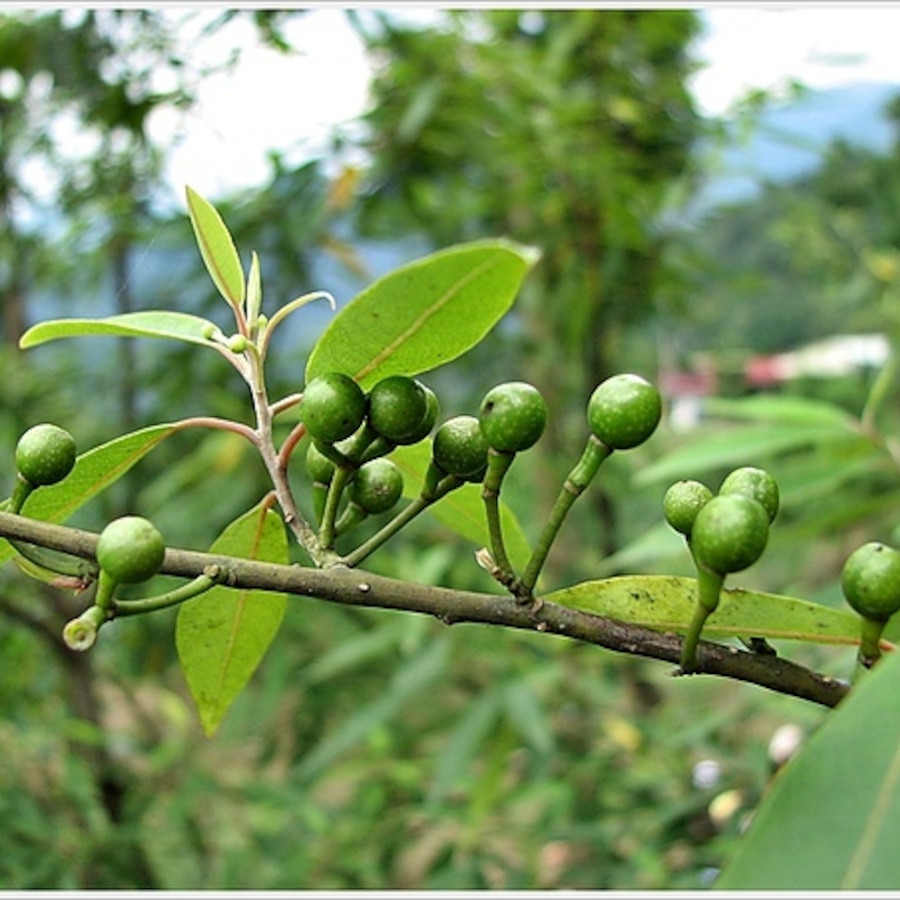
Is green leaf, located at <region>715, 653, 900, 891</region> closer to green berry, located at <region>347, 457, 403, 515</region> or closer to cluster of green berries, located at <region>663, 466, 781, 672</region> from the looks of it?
cluster of green berries, located at <region>663, 466, 781, 672</region>

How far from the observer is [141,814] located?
2422 mm

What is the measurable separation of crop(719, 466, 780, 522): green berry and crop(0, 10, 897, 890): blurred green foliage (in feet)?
3.85

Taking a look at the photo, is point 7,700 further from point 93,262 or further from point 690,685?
point 690,685

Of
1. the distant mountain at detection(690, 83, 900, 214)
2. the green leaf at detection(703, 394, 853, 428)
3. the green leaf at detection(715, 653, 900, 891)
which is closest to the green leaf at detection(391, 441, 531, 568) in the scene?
the green leaf at detection(715, 653, 900, 891)

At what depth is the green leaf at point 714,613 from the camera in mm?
637

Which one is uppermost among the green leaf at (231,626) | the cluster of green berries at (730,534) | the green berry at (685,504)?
the cluster of green berries at (730,534)

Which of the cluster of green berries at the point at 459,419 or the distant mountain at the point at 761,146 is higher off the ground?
the cluster of green berries at the point at 459,419

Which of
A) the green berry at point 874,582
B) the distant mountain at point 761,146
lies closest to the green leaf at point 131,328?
the green berry at point 874,582

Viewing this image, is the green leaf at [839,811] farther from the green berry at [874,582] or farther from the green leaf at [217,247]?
the green leaf at [217,247]

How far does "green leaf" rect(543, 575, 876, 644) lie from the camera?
64 centimetres

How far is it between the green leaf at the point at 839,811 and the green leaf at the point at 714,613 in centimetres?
17

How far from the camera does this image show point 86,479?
727mm

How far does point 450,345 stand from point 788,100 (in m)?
2.74

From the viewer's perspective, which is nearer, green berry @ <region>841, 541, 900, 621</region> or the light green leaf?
green berry @ <region>841, 541, 900, 621</region>
